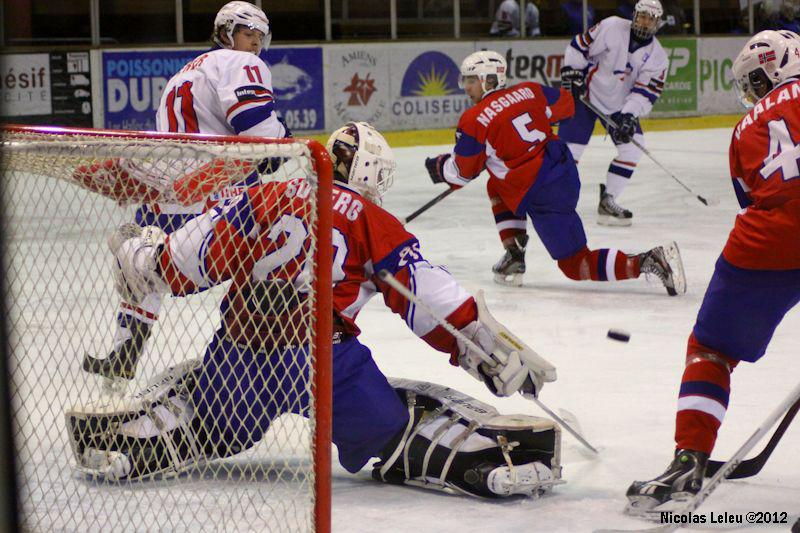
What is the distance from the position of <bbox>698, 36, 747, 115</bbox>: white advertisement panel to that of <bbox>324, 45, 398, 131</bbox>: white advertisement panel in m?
3.03

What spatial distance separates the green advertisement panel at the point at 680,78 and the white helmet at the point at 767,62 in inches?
334

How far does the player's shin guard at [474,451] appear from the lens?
2588 millimetres

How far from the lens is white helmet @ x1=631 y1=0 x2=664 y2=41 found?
6.39 meters

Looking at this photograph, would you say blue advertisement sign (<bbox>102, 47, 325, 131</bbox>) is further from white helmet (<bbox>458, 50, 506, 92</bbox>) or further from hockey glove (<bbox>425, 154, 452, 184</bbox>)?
white helmet (<bbox>458, 50, 506, 92</bbox>)

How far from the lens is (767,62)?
262 centimetres

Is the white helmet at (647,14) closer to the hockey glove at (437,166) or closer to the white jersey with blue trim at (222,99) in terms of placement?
the hockey glove at (437,166)

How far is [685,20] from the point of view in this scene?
37.7ft

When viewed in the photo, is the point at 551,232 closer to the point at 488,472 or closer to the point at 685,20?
the point at 488,472

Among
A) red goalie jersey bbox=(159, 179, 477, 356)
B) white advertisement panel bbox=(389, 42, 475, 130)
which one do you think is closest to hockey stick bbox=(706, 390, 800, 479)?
red goalie jersey bbox=(159, 179, 477, 356)

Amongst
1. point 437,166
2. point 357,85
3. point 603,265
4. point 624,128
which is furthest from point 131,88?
point 603,265

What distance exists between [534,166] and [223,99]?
1639 mm

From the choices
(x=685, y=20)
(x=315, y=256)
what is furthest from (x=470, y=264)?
(x=685, y=20)

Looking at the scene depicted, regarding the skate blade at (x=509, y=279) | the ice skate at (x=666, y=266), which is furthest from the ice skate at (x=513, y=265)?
the ice skate at (x=666, y=266)

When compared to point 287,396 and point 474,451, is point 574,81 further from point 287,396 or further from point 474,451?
point 287,396
